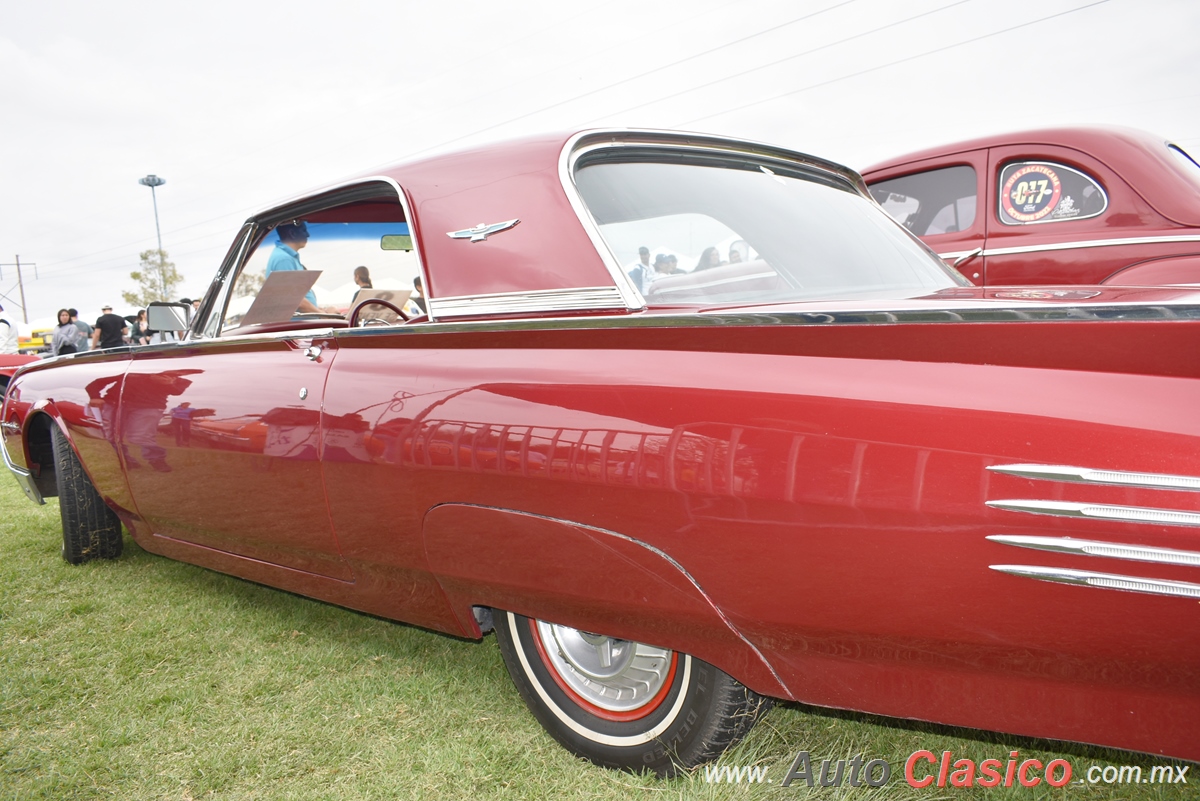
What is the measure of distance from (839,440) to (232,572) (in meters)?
2.29

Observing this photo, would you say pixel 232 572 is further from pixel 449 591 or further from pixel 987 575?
pixel 987 575

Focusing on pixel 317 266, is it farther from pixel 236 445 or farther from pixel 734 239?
pixel 734 239

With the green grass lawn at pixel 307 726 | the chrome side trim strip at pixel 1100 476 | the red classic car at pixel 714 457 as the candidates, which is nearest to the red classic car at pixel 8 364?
the green grass lawn at pixel 307 726

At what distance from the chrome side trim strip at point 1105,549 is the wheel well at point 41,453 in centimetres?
398

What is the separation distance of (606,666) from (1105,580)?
112cm

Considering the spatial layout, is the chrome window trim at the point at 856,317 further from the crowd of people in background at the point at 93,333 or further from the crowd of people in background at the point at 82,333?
the crowd of people in background at the point at 93,333

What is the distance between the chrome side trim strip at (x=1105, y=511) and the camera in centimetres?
108

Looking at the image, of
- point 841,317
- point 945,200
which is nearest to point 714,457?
point 841,317

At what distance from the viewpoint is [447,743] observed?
6.84ft

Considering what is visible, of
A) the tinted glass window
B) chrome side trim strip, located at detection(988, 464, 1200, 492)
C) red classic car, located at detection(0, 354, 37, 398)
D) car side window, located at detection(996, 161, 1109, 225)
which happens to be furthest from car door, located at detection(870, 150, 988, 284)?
red classic car, located at detection(0, 354, 37, 398)

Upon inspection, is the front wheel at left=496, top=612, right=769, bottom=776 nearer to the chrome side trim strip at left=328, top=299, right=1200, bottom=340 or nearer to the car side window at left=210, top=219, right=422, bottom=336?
the chrome side trim strip at left=328, top=299, right=1200, bottom=340

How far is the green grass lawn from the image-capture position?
6.18 feet

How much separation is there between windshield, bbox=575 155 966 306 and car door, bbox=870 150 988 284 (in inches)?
85.0

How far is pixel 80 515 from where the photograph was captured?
3691 millimetres
